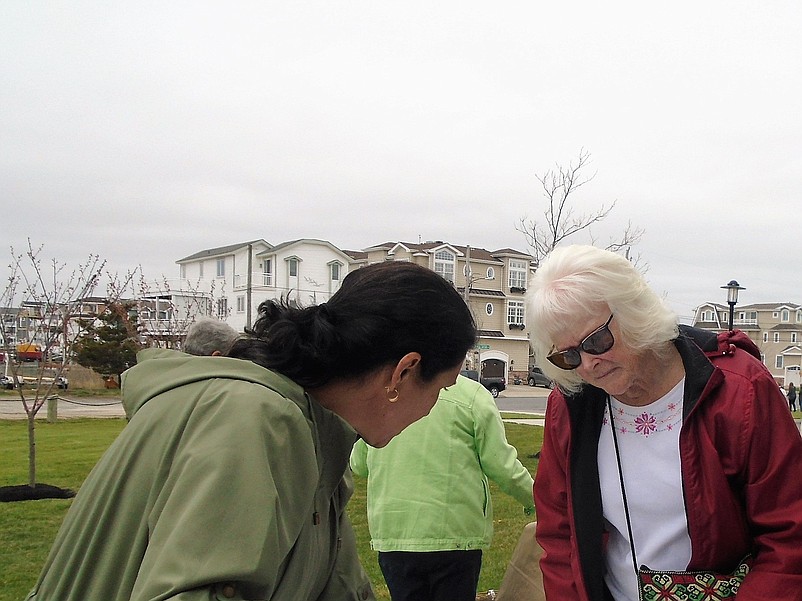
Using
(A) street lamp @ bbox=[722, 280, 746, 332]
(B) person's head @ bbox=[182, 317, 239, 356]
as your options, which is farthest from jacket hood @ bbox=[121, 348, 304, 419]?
(A) street lamp @ bbox=[722, 280, 746, 332]

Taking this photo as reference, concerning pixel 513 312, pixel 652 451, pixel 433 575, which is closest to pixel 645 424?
pixel 652 451

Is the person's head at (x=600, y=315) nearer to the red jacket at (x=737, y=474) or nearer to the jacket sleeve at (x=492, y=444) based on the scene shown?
the red jacket at (x=737, y=474)

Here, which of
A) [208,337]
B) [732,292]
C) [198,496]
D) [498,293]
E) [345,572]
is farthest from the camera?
[498,293]

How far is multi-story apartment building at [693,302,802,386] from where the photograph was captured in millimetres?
72062

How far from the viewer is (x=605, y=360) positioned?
7.79ft

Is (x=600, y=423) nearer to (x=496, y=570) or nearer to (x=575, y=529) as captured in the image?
(x=575, y=529)

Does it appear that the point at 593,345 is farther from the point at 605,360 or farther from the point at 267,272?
the point at 267,272

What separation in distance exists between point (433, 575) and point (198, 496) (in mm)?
2855

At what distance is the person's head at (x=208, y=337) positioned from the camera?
537 cm

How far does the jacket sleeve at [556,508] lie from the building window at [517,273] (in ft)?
183

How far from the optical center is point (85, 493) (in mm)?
1512

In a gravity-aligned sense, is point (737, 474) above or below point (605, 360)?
below

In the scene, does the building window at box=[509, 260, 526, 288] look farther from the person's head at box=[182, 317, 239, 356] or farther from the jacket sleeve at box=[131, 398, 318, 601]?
the jacket sleeve at box=[131, 398, 318, 601]

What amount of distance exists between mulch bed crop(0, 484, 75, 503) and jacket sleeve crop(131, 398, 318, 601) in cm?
858
